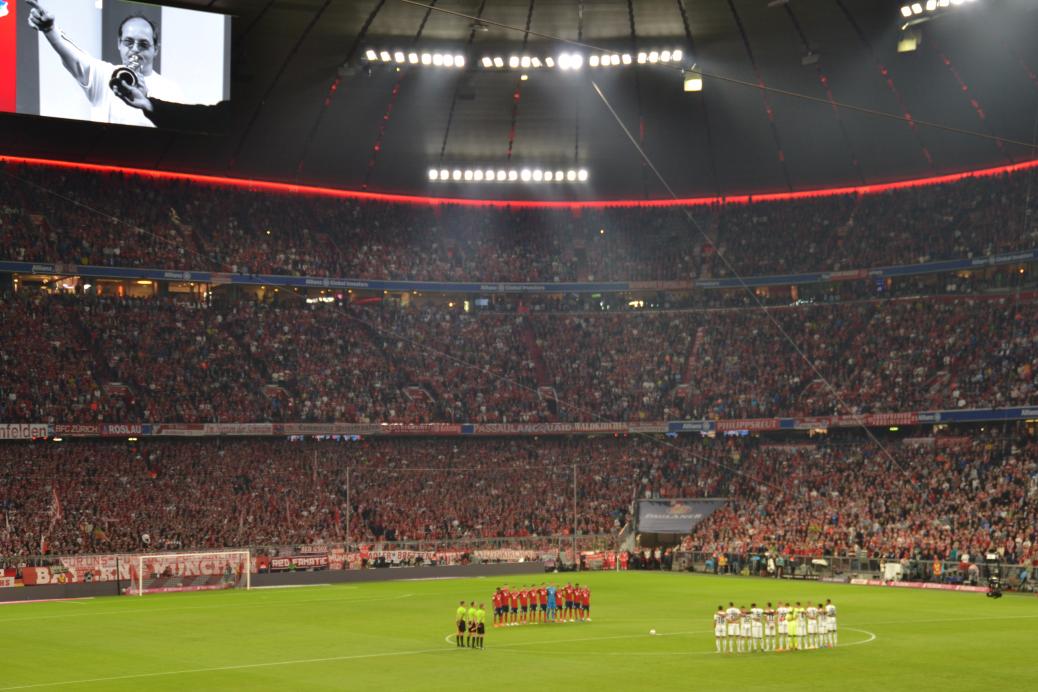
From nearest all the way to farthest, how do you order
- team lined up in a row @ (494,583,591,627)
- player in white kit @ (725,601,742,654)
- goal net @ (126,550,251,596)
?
player in white kit @ (725,601,742,654), team lined up in a row @ (494,583,591,627), goal net @ (126,550,251,596)

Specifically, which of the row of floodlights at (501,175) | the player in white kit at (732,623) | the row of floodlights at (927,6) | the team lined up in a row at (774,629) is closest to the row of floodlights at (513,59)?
the row of floodlights at (501,175)

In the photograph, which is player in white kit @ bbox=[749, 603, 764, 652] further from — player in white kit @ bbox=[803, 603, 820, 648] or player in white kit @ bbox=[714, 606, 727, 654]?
player in white kit @ bbox=[803, 603, 820, 648]

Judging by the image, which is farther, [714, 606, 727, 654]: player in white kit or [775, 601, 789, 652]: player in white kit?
[775, 601, 789, 652]: player in white kit

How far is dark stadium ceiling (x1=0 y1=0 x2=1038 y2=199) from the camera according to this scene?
57.2 m

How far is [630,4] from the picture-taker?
56719 mm

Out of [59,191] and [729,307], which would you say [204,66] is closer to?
[59,191]

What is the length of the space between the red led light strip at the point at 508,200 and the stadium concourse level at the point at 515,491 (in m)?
16.6

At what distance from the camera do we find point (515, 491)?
70.0 meters

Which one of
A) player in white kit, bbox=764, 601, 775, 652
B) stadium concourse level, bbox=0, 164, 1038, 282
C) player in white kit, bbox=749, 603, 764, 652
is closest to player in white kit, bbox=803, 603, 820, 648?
player in white kit, bbox=764, 601, 775, 652

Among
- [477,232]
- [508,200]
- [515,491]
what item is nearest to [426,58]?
[477,232]

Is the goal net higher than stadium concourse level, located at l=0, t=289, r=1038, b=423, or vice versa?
stadium concourse level, located at l=0, t=289, r=1038, b=423

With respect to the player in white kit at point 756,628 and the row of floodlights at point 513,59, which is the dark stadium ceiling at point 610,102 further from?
the player in white kit at point 756,628

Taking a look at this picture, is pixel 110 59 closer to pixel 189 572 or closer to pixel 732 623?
pixel 189 572

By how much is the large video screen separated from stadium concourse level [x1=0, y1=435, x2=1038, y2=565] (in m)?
18.8
